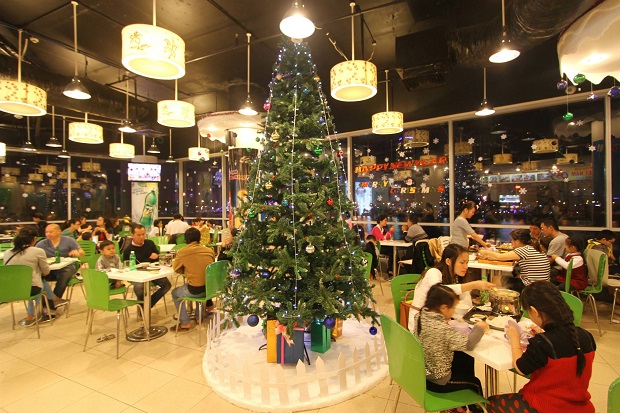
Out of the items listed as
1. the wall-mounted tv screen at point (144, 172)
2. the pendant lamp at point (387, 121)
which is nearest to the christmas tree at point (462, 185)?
the pendant lamp at point (387, 121)

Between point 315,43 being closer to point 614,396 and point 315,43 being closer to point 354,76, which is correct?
point 354,76

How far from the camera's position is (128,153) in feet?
26.2

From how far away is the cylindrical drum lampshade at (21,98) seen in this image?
11.9 ft

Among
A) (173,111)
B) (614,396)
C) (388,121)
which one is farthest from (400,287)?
(173,111)

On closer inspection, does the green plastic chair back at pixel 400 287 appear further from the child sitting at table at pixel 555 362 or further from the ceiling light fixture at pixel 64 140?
the ceiling light fixture at pixel 64 140

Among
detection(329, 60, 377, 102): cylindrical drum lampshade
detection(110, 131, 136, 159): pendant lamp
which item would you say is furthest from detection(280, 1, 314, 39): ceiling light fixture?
detection(110, 131, 136, 159): pendant lamp

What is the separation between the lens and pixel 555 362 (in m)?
1.63

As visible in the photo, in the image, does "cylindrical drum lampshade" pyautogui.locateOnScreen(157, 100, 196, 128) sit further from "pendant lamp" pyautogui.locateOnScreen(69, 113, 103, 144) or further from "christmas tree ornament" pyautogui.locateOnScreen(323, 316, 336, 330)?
"christmas tree ornament" pyautogui.locateOnScreen(323, 316, 336, 330)

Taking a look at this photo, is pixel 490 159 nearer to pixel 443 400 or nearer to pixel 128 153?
pixel 443 400

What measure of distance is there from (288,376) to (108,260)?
3.22 meters

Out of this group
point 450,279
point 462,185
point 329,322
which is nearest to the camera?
point 450,279

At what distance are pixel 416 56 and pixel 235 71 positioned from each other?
3.43m

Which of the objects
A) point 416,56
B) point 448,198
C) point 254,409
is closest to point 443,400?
point 254,409

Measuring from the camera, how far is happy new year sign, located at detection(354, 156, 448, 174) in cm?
749
